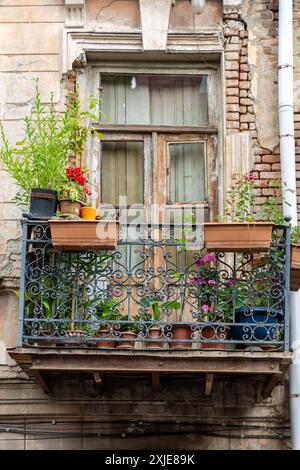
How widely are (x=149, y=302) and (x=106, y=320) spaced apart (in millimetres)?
408

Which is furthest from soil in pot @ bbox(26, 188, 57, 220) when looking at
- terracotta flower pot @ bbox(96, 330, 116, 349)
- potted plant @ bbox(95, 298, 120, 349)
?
terracotta flower pot @ bbox(96, 330, 116, 349)

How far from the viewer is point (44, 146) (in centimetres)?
1005

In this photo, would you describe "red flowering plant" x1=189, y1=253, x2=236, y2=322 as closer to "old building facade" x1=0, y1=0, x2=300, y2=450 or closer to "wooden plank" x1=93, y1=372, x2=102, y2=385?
"old building facade" x1=0, y1=0, x2=300, y2=450

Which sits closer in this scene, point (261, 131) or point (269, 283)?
point (269, 283)

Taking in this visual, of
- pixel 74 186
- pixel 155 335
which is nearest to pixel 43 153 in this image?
pixel 74 186

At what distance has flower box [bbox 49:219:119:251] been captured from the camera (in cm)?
948

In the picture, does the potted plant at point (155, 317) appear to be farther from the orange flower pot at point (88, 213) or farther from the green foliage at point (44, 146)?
the green foliage at point (44, 146)

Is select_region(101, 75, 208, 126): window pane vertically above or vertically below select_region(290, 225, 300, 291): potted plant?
above

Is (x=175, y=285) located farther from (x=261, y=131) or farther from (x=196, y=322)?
(x=261, y=131)

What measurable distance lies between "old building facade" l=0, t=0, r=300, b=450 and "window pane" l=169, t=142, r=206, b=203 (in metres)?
0.06

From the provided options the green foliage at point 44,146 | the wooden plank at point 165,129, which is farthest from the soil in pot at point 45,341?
the wooden plank at point 165,129

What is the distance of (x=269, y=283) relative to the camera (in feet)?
31.7

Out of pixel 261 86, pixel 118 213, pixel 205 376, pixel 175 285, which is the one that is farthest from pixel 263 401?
pixel 261 86
